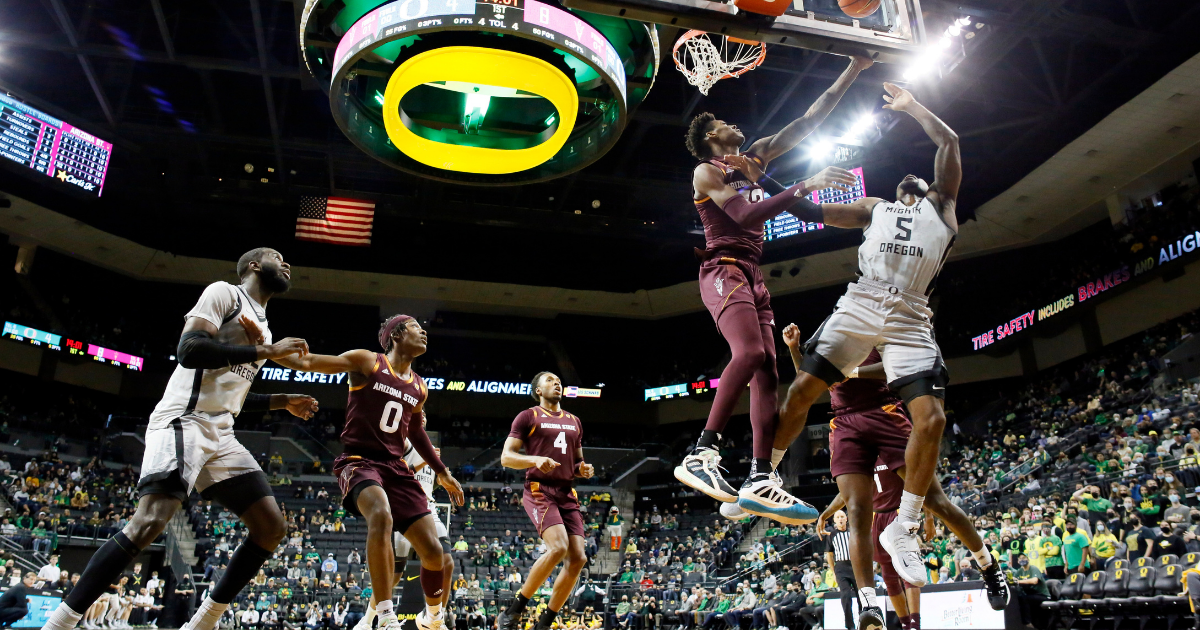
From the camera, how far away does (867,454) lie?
6.04 meters

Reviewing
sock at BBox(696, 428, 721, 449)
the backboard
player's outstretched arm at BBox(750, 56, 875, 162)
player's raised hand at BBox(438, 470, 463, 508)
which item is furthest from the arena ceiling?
sock at BBox(696, 428, 721, 449)

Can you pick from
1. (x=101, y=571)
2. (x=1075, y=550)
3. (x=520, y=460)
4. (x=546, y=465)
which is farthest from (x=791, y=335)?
(x=1075, y=550)

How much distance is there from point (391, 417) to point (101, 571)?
95.1 inches

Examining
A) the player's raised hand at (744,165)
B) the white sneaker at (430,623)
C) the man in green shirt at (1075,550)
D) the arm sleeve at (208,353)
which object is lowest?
the white sneaker at (430,623)

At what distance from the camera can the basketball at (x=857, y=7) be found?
5457 millimetres

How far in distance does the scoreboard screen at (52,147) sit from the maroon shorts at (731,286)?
2028cm

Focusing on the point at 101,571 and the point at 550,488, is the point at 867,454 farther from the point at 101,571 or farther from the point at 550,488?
the point at 101,571

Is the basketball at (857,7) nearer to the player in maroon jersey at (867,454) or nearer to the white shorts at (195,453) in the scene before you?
the player in maroon jersey at (867,454)

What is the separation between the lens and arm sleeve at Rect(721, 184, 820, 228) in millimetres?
4738

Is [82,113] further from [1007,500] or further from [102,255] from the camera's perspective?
[1007,500]

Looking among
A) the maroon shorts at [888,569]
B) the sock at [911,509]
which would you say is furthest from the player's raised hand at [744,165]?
the maroon shorts at [888,569]

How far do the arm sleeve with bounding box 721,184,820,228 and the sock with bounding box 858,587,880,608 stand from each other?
97.0 inches

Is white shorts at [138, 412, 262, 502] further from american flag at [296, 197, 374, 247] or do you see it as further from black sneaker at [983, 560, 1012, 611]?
american flag at [296, 197, 374, 247]

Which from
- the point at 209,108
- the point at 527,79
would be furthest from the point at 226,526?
the point at 527,79
